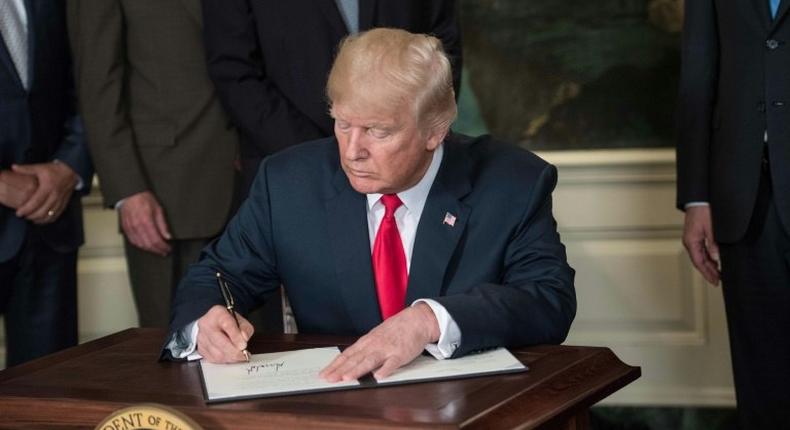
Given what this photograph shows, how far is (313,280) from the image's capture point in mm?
3080

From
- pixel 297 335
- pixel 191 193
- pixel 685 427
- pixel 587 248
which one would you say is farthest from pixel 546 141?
pixel 297 335

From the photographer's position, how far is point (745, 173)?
12.4ft

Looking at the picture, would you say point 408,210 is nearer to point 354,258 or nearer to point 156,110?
point 354,258

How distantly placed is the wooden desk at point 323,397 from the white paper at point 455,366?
0.12 feet

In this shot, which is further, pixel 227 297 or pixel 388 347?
pixel 227 297

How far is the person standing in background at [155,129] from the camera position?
421cm

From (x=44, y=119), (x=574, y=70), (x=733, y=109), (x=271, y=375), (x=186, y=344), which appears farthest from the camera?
(x=574, y=70)

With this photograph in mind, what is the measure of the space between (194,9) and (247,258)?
4.40 feet

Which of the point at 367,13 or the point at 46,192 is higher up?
the point at 367,13

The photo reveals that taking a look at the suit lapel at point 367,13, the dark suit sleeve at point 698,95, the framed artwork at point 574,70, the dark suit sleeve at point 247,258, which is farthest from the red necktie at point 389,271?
the framed artwork at point 574,70

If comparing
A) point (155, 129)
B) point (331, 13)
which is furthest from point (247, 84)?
point (155, 129)

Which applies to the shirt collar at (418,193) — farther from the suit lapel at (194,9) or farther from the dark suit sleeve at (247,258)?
the suit lapel at (194,9)

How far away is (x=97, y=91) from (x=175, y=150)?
313 millimetres

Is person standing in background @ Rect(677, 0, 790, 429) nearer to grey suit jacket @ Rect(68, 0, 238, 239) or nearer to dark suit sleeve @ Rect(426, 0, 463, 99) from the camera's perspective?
dark suit sleeve @ Rect(426, 0, 463, 99)
